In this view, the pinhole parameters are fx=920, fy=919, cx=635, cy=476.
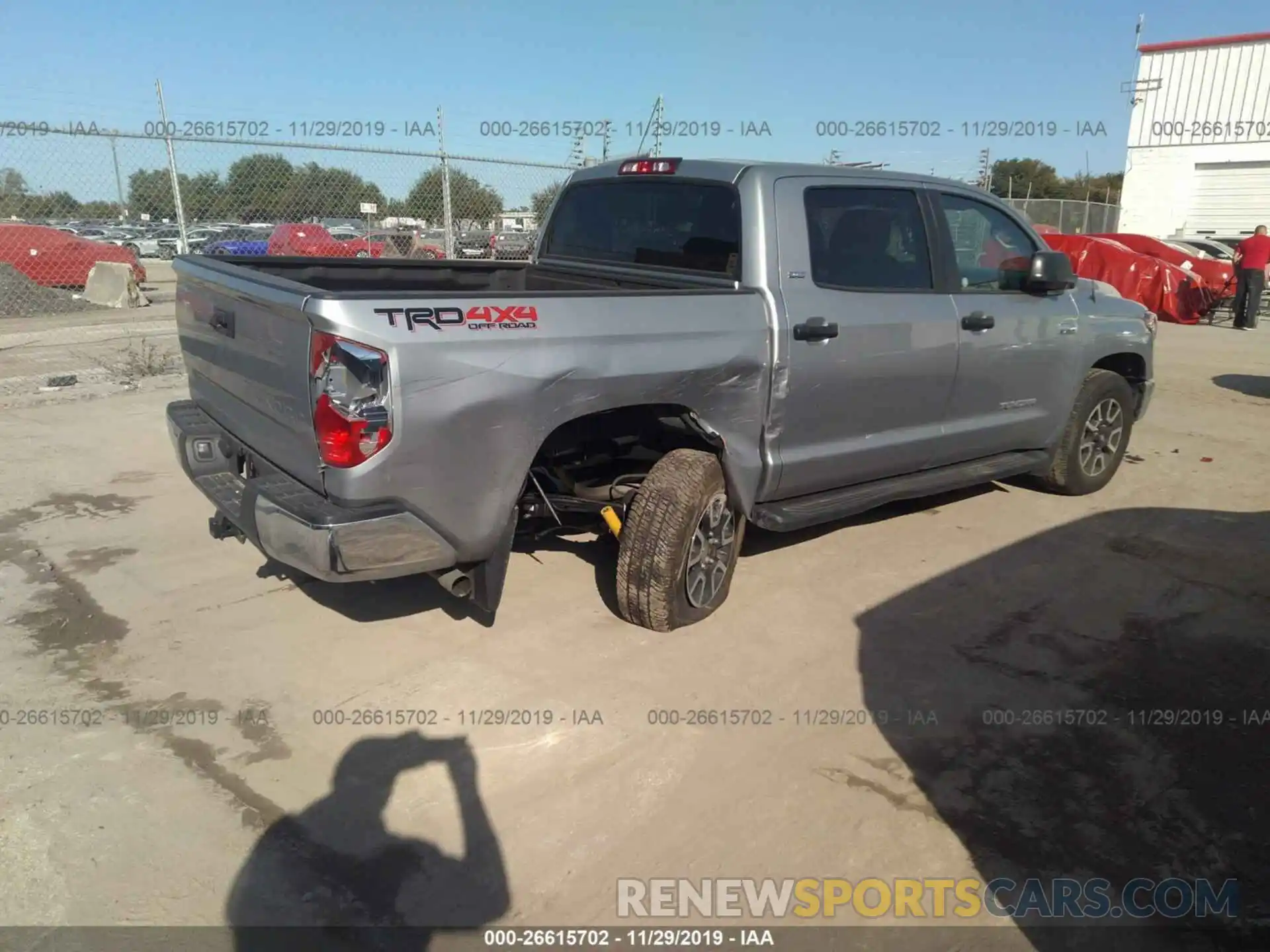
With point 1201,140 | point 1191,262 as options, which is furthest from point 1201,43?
point 1191,262

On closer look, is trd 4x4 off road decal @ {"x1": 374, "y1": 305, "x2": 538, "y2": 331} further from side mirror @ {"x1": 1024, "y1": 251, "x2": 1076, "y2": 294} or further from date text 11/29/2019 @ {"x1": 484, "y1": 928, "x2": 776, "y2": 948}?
side mirror @ {"x1": 1024, "y1": 251, "x2": 1076, "y2": 294}

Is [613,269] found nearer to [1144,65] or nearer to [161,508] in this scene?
[161,508]

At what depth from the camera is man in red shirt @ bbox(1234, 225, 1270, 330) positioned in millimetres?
16078

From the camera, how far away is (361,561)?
2.99 metres

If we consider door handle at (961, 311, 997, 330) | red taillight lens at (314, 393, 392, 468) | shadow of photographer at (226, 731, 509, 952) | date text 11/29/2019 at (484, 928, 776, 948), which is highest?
door handle at (961, 311, 997, 330)

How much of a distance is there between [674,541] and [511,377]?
1.08 m

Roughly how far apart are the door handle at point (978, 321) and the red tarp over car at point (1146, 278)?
46.1ft

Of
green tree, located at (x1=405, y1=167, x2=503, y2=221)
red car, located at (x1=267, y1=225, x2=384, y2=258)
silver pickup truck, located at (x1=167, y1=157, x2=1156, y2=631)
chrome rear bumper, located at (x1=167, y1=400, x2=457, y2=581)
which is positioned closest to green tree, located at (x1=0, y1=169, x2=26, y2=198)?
red car, located at (x1=267, y1=225, x2=384, y2=258)

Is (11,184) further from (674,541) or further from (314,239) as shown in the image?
(674,541)

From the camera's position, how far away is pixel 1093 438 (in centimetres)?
601

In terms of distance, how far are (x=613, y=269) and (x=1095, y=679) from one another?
289cm

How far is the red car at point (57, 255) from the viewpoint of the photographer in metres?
16.2

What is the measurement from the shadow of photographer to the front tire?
451cm

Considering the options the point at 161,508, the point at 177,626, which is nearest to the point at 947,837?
the point at 177,626
